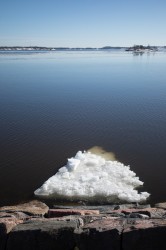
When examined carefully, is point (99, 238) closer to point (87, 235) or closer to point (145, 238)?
point (87, 235)

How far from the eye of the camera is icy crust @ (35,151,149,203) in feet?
51.2

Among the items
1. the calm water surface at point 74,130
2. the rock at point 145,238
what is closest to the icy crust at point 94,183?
the calm water surface at point 74,130

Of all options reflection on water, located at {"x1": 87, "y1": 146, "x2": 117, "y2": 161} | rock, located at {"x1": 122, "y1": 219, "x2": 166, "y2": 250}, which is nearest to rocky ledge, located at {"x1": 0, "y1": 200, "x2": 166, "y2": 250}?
rock, located at {"x1": 122, "y1": 219, "x2": 166, "y2": 250}

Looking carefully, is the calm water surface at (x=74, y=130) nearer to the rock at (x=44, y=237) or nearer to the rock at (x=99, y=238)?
the rock at (x=44, y=237)

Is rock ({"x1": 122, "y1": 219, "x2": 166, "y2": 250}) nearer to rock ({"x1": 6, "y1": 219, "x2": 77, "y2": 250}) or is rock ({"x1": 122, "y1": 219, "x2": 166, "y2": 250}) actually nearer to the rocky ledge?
the rocky ledge

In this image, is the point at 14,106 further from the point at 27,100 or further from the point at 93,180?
the point at 93,180

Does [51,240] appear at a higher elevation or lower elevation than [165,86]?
lower

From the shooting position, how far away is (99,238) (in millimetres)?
7590

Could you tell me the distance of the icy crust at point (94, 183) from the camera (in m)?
15.6

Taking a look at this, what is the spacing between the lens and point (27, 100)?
121ft

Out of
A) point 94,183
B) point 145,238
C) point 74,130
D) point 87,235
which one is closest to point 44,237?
point 87,235

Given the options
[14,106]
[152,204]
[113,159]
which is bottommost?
[152,204]

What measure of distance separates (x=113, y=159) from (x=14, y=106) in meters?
17.2

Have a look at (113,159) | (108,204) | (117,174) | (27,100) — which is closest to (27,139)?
(113,159)
